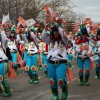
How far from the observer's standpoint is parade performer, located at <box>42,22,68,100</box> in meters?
6.69

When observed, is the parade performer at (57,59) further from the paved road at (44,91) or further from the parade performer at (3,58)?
the parade performer at (3,58)

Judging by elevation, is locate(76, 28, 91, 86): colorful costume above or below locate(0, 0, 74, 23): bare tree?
below

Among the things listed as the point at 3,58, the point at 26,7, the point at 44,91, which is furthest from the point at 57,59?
the point at 26,7

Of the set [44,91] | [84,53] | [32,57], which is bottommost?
[44,91]

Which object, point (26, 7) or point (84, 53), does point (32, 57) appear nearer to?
point (84, 53)

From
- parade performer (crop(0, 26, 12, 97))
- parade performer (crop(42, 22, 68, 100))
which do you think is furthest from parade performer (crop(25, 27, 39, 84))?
parade performer (crop(42, 22, 68, 100))

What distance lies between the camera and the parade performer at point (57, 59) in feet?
22.0

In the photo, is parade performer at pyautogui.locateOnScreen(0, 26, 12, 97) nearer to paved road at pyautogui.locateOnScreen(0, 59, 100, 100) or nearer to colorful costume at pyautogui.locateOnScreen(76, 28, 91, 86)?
paved road at pyautogui.locateOnScreen(0, 59, 100, 100)

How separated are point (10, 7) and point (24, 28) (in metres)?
15.7

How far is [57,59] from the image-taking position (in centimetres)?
674

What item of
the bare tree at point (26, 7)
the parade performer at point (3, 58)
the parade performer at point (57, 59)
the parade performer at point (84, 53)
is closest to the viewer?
the parade performer at point (57, 59)

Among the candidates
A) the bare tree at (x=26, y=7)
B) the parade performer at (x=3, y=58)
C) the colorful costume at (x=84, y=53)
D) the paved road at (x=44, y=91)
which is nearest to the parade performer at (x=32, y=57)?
the paved road at (x=44, y=91)

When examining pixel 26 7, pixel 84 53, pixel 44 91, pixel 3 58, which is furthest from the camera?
pixel 26 7

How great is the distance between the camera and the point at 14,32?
10.1 metres
